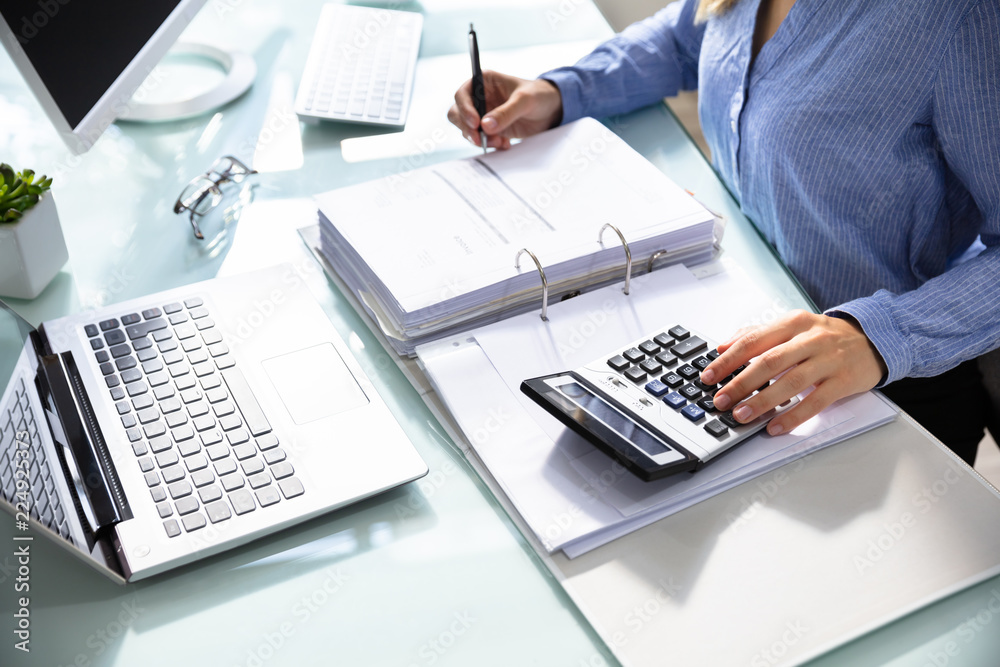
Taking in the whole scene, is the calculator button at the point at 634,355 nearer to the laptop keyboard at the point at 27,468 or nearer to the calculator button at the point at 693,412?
the calculator button at the point at 693,412

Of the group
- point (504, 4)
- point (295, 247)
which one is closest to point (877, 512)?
point (295, 247)

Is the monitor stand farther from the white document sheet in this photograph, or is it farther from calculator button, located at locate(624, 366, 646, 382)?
calculator button, located at locate(624, 366, 646, 382)

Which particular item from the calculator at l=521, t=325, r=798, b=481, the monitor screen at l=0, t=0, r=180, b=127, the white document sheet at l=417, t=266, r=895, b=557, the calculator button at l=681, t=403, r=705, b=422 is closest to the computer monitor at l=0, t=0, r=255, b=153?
the monitor screen at l=0, t=0, r=180, b=127

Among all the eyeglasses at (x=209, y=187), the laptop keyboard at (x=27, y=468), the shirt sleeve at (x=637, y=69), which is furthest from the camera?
the shirt sleeve at (x=637, y=69)

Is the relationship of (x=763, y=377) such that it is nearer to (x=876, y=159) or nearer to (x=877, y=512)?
(x=877, y=512)

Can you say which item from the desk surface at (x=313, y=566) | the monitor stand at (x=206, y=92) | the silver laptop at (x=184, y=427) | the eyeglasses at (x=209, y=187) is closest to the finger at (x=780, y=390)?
the desk surface at (x=313, y=566)

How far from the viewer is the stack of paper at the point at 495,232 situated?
0.74m

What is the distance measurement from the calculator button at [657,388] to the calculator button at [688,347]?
1.8 inches

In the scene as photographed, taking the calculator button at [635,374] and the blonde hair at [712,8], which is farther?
the blonde hair at [712,8]

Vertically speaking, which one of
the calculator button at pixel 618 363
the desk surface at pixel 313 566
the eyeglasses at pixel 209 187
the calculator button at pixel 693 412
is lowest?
the desk surface at pixel 313 566

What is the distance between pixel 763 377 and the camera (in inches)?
25.8

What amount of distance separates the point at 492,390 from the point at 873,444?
0.32 m

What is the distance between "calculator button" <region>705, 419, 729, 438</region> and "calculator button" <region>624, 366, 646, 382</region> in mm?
66

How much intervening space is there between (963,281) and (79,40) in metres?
0.90
